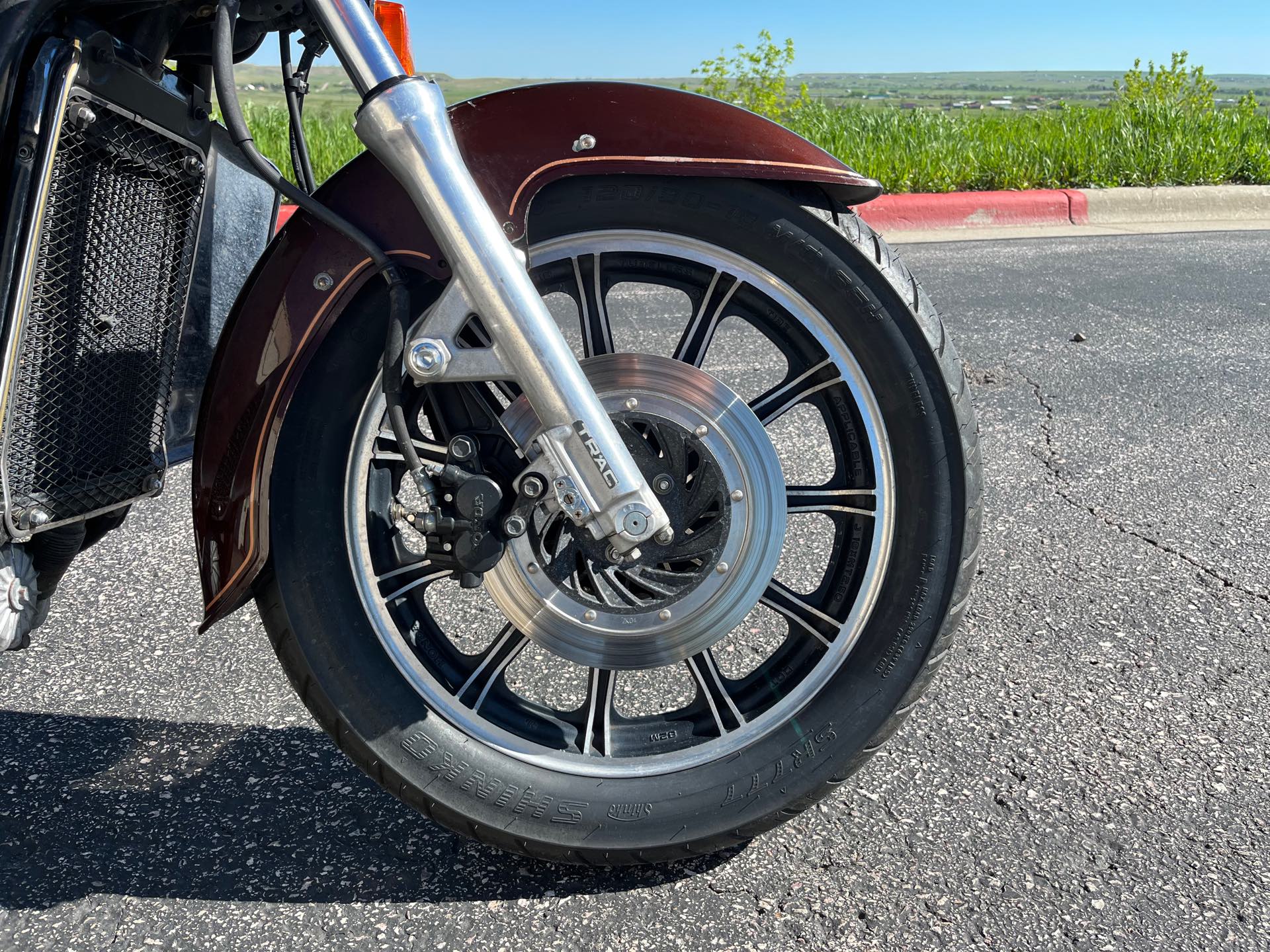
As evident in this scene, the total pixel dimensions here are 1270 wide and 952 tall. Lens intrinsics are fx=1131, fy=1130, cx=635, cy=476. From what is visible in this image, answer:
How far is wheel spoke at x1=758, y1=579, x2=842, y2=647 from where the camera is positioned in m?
1.71

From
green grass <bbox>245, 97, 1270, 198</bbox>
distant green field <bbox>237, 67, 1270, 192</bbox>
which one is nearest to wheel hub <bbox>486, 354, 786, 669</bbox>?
green grass <bbox>245, 97, 1270, 198</bbox>

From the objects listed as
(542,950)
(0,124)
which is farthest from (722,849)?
(0,124)

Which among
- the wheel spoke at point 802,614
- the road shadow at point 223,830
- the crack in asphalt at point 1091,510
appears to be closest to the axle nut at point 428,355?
the wheel spoke at point 802,614

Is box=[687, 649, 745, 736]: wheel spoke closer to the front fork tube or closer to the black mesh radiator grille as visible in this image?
the front fork tube

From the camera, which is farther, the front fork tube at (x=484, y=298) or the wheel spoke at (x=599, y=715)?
the wheel spoke at (x=599, y=715)

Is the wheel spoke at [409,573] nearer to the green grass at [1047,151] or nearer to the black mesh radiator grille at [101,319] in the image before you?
the black mesh radiator grille at [101,319]

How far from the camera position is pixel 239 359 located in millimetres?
1597

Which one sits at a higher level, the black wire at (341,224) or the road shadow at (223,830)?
the black wire at (341,224)

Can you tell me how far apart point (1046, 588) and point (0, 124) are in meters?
2.23

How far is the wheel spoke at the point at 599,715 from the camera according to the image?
5.73 feet

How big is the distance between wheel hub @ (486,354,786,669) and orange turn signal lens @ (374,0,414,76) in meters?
0.56

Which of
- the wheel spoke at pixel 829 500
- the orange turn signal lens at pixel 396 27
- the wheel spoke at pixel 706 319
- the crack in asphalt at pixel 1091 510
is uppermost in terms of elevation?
the orange turn signal lens at pixel 396 27

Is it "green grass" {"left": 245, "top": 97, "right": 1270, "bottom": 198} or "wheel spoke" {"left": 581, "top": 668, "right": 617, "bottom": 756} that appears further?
"green grass" {"left": 245, "top": 97, "right": 1270, "bottom": 198}

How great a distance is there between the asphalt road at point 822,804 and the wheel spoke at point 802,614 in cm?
34
